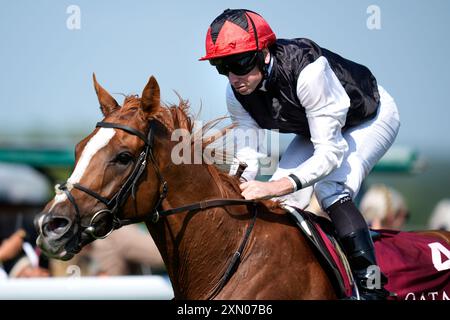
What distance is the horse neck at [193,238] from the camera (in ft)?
12.5

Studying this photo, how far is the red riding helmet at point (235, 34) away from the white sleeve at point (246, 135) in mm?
563

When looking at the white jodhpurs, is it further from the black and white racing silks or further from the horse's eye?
the horse's eye

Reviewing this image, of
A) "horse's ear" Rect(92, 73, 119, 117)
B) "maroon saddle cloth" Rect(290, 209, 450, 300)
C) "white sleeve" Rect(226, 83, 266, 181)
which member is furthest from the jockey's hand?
"horse's ear" Rect(92, 73, 119, 117)

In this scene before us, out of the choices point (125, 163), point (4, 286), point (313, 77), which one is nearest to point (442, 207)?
point (4, 286)

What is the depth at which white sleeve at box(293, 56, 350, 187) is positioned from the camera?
3.94 metres

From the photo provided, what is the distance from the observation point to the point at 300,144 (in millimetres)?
4527

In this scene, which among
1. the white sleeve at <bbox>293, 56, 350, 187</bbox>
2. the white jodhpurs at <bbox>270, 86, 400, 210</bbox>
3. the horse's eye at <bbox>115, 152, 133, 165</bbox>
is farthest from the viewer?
the white jodhpurs at <bbox>270, 86, 400, 210</bbox>

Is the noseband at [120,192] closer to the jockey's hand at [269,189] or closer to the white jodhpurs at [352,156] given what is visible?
the jockey's hand at [269,189]

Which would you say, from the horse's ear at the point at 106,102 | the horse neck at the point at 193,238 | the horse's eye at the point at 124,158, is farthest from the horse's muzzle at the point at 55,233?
the horse's ear at the point at 106,102

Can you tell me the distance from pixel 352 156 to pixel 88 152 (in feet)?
5.22

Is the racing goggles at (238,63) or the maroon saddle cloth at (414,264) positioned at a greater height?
the racing goggles at (238,63)
